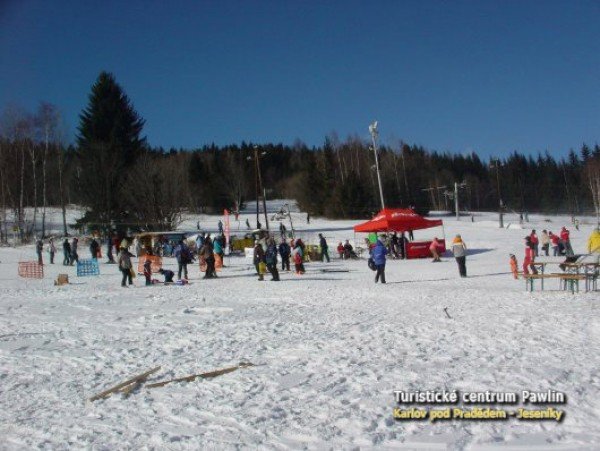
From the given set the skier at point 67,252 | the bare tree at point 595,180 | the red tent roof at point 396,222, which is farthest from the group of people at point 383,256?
the bare tree at point 595,180

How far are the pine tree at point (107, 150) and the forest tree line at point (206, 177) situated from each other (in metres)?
0.09

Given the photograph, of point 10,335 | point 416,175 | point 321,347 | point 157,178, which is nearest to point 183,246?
point 10,335

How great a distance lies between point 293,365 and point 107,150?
42.0 m

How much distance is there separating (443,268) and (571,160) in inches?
4321


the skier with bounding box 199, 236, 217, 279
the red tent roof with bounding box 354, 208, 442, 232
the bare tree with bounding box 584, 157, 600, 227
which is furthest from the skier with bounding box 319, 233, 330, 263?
the bare tree with bounding box 584, 157, 600, 227

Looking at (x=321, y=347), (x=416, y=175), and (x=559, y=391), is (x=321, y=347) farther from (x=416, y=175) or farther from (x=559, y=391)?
(x=416, y=175)

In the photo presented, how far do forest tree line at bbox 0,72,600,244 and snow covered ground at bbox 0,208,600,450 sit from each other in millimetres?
30571

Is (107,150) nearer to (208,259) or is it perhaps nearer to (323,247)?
(323,247)

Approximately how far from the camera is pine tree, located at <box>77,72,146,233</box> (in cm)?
4302

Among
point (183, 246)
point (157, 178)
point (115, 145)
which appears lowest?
point (183, 246)

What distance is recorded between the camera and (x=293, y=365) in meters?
6.46

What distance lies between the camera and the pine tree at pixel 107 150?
4302cm

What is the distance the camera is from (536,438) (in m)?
4.17

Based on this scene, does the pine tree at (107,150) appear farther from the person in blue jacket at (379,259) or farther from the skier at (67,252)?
the person in blue jacket at (379,259)
